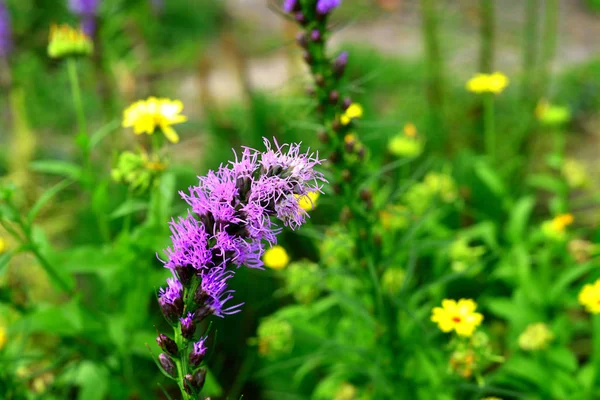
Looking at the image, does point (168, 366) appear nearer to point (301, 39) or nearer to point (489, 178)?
point (301, 39)

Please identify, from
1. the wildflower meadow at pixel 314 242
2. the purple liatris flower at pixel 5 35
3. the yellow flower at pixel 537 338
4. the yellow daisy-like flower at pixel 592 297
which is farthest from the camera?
the purple liatris flower at pixel 5 35

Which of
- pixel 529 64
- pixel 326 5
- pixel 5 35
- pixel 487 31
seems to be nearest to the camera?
pixel 326 5

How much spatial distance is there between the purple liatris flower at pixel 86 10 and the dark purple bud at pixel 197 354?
2625 millimetres

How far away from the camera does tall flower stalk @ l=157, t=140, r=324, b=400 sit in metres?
0.84

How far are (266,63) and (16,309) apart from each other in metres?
4.19

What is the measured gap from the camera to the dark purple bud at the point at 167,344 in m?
0.85

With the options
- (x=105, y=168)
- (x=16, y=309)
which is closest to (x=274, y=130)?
(x=105, y=168)

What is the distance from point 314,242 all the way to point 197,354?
1.45 metres

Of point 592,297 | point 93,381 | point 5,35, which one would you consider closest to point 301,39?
point 592,297

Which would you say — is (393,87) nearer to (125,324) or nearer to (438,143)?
(438,143)

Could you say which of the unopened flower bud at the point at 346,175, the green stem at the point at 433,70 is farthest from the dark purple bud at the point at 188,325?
the green stem at the point at 433,70

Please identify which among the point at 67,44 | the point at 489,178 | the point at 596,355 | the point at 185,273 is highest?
the point at 489,178

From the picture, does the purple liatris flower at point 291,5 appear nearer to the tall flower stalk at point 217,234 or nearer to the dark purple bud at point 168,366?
the tall flower stalk at point 217,234

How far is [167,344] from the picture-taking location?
0.86 metres
